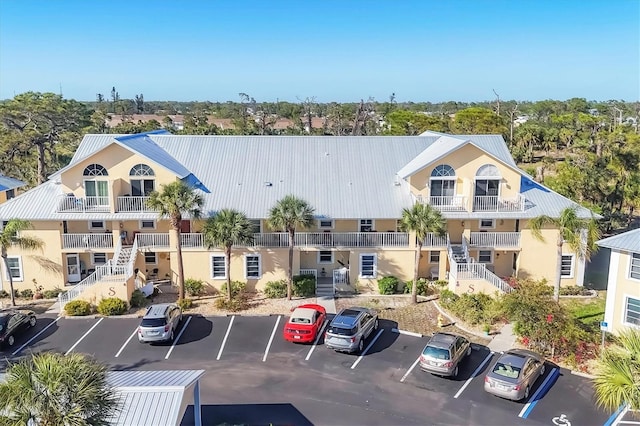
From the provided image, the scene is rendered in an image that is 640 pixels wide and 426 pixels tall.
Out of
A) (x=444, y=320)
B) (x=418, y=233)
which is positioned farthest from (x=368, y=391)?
(x=418, y=233)

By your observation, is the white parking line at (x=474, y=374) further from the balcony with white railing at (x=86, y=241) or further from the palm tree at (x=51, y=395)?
the balcony with white railing at (x=86, y=241)

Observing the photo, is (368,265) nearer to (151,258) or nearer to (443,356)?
(443,356)

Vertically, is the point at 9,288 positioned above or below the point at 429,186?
below

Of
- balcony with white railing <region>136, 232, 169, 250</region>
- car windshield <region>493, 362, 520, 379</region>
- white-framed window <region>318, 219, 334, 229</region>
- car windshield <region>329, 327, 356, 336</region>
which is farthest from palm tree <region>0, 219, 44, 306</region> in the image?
car windshield <region>493, 362, 520, 379</region>

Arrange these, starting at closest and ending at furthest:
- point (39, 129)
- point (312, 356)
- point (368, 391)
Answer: point (368, 391) → point (312, 356) → point (39, 129)

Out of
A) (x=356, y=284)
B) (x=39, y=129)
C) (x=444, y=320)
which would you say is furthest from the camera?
(x=39, y=129)

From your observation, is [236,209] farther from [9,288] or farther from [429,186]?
[9,288]
